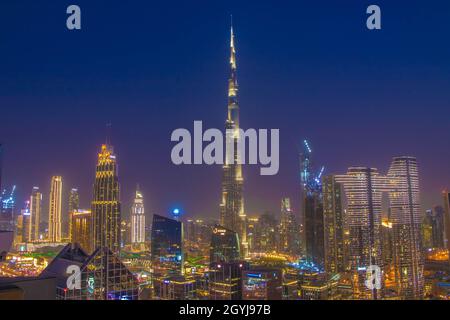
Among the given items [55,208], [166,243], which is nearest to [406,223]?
[166,243]

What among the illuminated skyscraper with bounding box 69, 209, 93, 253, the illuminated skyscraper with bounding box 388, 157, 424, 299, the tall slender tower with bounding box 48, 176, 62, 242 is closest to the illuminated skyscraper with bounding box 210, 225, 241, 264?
the illuminated skyscraper with bounding box 69, 209, 93, 253

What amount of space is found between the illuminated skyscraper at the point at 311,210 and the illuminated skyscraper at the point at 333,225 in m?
0.52

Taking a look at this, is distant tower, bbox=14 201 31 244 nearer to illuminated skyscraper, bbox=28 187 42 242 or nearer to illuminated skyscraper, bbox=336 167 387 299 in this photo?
illuminated skyscraper, bbox=28 187 42 242

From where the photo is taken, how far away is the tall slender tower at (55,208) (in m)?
26.9

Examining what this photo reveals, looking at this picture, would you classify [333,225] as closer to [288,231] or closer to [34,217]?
[288,231]

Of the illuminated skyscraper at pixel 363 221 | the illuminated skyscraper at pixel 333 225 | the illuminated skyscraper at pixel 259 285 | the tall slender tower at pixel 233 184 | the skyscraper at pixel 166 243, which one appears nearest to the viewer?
the illuminated skyscraper at pixel 259 285

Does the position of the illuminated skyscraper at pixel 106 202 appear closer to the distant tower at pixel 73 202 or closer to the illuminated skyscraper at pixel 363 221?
the distant tower at pixel 73 202

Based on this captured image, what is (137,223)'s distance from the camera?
27.0 m

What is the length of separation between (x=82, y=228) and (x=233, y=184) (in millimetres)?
12909

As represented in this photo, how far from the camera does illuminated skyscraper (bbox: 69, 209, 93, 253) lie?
81.3ft

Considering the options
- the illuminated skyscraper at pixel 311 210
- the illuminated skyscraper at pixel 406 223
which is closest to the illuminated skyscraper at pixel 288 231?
the illuminated skyscraper at pixel 311 210
